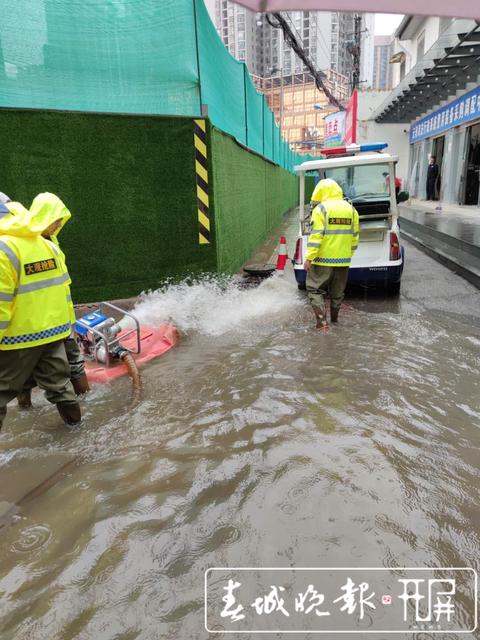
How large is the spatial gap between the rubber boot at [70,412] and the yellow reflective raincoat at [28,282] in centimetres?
56

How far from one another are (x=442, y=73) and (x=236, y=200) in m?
12.6

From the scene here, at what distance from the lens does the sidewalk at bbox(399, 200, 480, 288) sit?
8878mm

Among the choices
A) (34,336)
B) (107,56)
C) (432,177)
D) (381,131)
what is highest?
(381,131)

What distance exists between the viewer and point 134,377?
165 inches

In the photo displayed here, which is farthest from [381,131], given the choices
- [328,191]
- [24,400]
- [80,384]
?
[24,400]

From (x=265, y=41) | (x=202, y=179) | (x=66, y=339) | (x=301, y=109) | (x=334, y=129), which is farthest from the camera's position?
(x=265, y=41)

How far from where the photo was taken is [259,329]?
5.85m

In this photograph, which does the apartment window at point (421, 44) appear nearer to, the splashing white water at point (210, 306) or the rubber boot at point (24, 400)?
the splashing white water at point (210, 306)

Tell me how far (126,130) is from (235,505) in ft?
16.0

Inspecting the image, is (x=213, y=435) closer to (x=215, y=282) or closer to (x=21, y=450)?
(x=21, y=450)

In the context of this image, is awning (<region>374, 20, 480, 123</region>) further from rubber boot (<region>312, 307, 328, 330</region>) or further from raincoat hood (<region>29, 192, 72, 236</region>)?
raincoat hood (<region>29, 192, 72, 236</region>)

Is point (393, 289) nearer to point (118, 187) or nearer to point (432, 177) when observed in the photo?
point (118, 187)

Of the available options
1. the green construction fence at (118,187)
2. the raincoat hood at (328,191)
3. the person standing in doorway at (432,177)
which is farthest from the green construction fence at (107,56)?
the person standing in doorway at (432,177)

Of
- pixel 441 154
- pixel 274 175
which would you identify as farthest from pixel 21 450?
pixel 441 154
